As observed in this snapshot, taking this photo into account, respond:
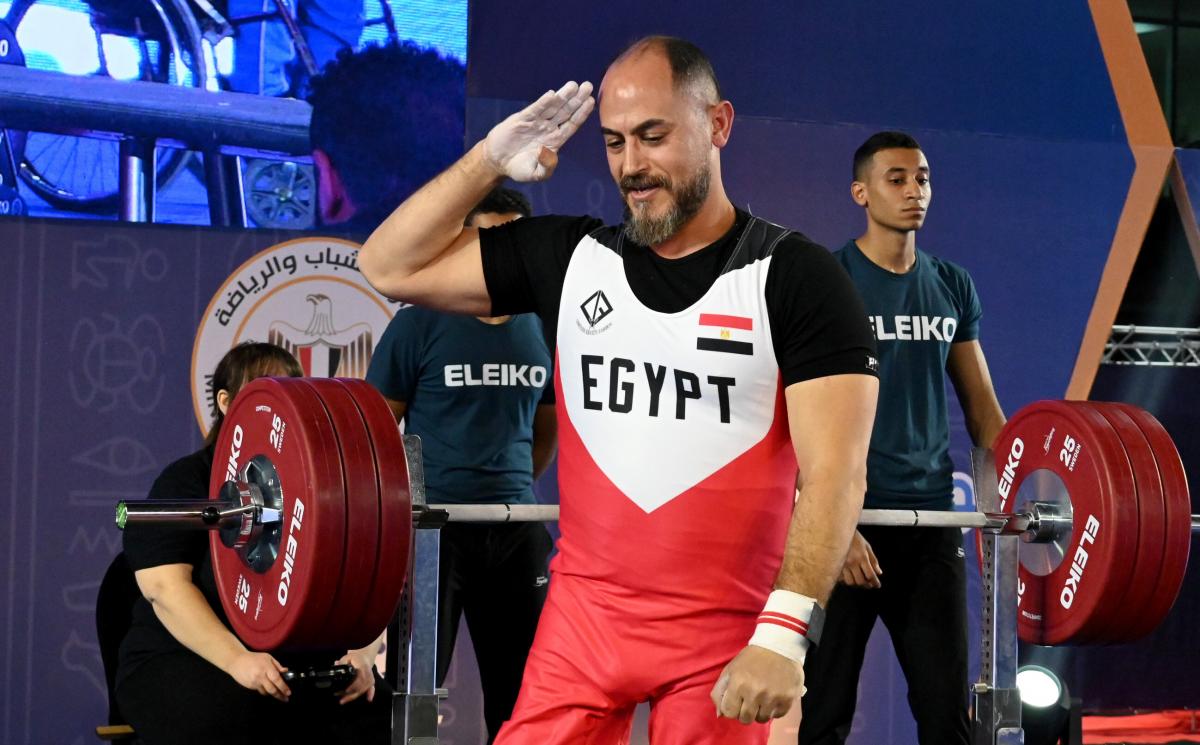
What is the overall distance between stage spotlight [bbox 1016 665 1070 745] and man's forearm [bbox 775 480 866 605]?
104 inches

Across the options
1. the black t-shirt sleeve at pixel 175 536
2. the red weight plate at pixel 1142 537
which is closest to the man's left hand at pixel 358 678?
the black t-shirt sleeve at pixel 175 536

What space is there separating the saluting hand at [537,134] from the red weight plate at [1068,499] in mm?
1250

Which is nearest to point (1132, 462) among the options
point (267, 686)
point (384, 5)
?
point (267, 686)

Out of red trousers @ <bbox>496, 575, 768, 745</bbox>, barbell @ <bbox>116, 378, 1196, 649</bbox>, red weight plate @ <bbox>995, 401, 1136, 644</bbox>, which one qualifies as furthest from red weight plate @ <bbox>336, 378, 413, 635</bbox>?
red weight plate @ <bbox>995, 401, 1136, 644</bbox>

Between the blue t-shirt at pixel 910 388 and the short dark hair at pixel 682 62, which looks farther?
the blue t-shirt at pixel 910 388

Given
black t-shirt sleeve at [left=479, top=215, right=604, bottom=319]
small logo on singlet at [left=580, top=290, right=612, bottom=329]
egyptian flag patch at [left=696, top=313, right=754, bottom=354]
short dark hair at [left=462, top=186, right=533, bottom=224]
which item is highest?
short dark hair at [left=462, top=186, right=533, bottom=224]

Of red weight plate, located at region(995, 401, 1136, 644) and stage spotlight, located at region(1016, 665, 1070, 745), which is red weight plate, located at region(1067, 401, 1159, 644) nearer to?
red weight plate, located at region(995, 401, 1136, 644)

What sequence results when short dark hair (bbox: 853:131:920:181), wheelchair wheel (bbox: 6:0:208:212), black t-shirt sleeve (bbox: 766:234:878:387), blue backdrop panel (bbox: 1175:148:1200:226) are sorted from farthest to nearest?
1. blue backdrop panel (bbox: 1175:148:1200:226)
2. wheelchair wheel (bbox: 6:0:208:212)
3. short dark hair (bbox: 853:131:920:181)
4. black t-shirt sleeve (bbox: 766:234:878:387)

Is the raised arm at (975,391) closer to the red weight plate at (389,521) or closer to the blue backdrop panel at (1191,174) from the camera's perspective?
the red weight plate at (389,521)

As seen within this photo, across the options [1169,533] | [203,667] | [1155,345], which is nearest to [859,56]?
[1155,345]

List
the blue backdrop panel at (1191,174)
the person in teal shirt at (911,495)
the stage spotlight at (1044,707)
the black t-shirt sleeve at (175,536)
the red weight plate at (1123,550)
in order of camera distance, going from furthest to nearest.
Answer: the blue backdrop panel at (1191,174)
the stage spotlight at (1044,707)
the person in teal shirt at (911,495)
the black t-shirt sleeve at (175,536)
the red weight plate at (1123,550)

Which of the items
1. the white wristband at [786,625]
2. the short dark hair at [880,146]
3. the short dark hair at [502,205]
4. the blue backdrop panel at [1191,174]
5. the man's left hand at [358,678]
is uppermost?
the blue backdrop panel at [1191,174]

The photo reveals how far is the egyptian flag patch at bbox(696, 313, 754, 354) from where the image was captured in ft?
6.97

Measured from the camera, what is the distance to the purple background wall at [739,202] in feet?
13.7
